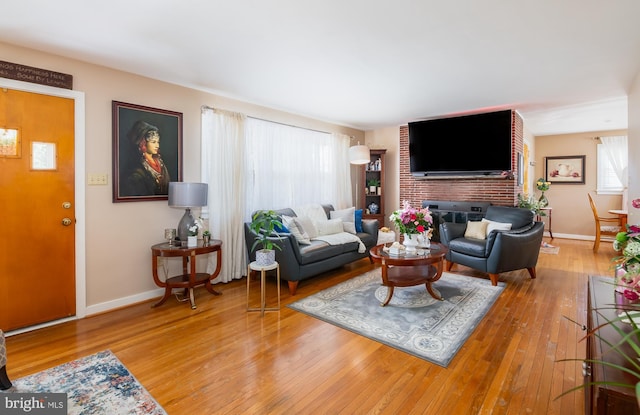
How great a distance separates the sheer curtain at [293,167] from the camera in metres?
4.50

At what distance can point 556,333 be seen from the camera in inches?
106

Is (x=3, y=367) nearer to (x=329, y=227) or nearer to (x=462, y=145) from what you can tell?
(x=329, y=227)

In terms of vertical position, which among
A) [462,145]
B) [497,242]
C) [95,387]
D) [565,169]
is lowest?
[95,387]

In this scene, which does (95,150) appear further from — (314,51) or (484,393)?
(484,393)

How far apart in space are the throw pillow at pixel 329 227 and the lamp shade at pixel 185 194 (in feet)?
5.77

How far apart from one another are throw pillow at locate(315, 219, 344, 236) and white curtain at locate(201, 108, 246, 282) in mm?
1099

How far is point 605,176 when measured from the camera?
6828 mm

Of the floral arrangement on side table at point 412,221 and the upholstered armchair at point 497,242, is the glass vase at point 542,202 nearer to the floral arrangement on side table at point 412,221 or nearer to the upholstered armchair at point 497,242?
the upholstered armchair at point 497,242

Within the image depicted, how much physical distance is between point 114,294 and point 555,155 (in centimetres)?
902

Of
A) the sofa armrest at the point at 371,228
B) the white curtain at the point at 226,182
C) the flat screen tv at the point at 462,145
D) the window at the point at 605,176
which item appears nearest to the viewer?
the white curtain at the point at 226,182

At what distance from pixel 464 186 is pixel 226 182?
4.09 meters

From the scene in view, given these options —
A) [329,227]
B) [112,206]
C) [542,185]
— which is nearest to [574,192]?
[542,185]

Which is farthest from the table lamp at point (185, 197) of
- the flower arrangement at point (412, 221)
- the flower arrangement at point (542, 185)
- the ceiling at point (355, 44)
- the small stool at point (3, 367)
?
the flower arrangement at point (542, 185)

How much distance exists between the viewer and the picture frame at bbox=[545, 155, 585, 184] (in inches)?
279
